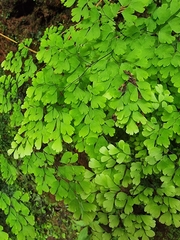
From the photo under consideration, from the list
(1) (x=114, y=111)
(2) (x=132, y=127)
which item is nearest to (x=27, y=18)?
(1) (x=114, y=111)

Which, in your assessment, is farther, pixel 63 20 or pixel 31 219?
pixel 63 20

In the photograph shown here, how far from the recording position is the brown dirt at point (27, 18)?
2107 mm

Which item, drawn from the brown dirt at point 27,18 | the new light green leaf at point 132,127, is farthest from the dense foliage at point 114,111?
the brown dirt at point 27,18

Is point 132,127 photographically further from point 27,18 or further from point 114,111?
point 27,18

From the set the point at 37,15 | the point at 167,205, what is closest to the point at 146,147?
the point at 167,205

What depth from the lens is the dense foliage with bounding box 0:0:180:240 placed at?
1.33m

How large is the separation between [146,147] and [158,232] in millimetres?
522

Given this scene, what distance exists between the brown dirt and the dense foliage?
0.58m

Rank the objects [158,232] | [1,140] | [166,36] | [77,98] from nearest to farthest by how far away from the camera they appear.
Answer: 1. [166,36]
2. [77,98]
3. [158,232]
4. [1,140]

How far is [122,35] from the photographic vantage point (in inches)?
54.0

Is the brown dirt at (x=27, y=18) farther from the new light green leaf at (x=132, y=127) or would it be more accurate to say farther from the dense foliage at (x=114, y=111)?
the new light green leaf at (x=132, y=127)

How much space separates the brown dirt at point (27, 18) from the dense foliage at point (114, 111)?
1.92ft

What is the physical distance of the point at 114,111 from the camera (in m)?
1.50

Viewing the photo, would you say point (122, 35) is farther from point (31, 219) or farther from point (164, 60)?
point (31, 219)
